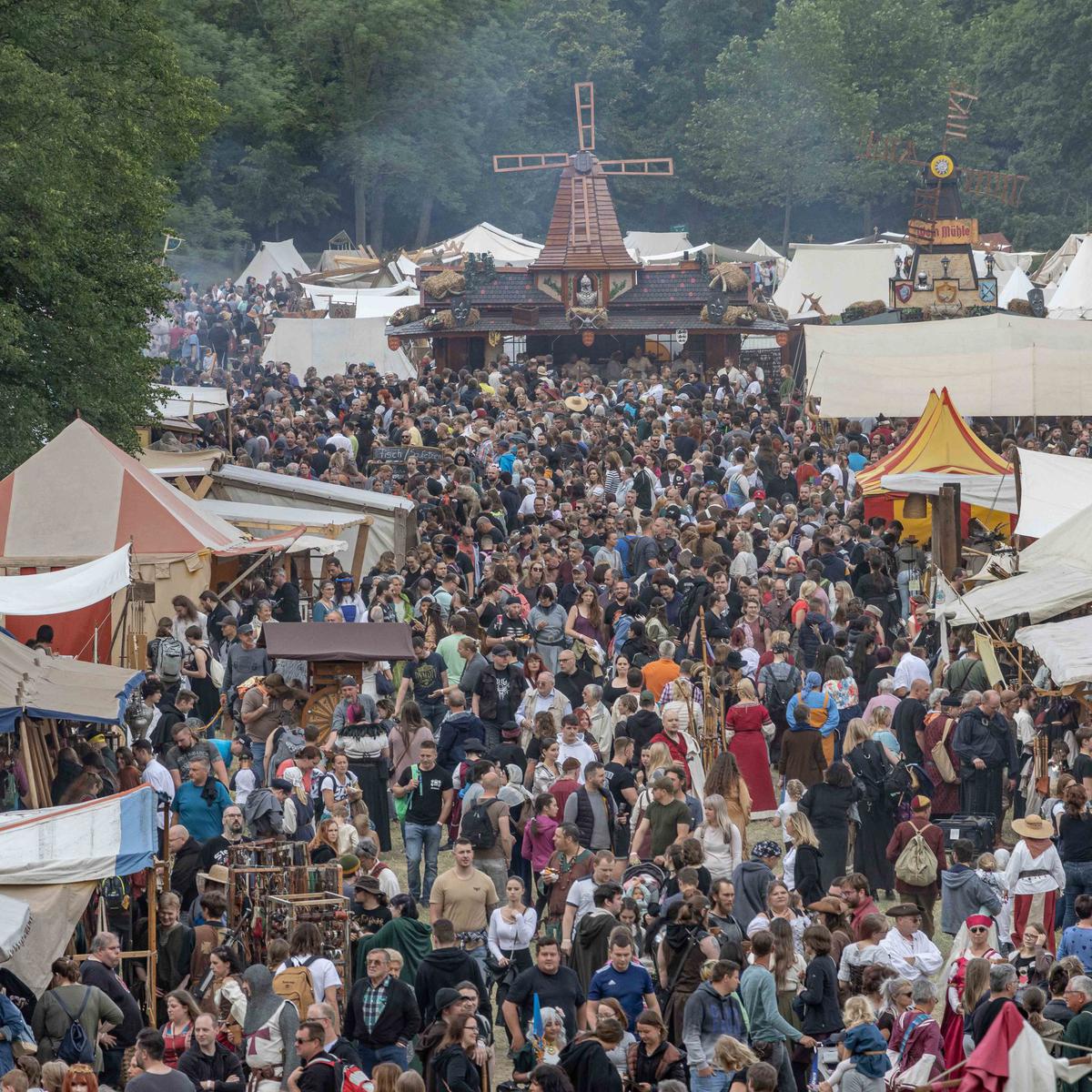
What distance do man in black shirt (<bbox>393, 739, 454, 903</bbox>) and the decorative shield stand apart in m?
29.8

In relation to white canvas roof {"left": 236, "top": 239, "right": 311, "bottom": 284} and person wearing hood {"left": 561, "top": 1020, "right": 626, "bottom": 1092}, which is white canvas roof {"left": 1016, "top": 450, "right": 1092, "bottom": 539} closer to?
person wearing hood {"left": 561, "top": 1020, "right": 626, "bottom": 1092}

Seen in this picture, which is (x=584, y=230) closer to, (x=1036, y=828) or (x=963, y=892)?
(x=1036, y=828)

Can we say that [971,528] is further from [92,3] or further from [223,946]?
[223,946]

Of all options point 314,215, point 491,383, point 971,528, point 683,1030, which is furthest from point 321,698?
point 314,215

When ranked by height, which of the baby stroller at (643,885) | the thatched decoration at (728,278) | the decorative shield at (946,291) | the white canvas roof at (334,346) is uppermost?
the thatched decoration at (728,278)

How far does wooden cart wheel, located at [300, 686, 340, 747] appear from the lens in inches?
639

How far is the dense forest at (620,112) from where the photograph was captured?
68.9 meters

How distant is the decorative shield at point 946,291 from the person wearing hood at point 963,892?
101 ft

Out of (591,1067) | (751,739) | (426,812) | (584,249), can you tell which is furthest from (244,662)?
→ (584,249)

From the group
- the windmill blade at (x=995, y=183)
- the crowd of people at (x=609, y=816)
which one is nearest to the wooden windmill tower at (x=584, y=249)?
the windmill blade at (x=995, y=183)

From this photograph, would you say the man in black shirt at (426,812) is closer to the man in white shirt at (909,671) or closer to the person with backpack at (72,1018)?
the person with backpack at (72,1018)

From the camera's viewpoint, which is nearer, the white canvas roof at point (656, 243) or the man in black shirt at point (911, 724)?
the man in black shirt at point (911, 724)

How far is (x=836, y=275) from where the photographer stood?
50.6 m

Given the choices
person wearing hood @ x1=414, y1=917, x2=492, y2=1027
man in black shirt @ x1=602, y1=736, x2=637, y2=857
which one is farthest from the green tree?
person wearing hood @ x1=414, y1=917, x2=492, y2=1027
